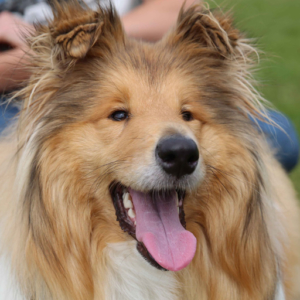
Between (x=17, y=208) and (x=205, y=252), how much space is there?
117 centimetres

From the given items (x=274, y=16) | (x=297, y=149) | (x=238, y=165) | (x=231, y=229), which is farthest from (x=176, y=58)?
(x=274, y=16)

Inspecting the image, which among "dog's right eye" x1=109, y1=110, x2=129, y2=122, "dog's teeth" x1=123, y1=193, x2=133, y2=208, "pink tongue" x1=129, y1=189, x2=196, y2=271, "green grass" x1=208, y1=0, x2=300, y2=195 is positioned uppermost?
"dog's right eye" x1=109, y1=110, x2=129, y2=122

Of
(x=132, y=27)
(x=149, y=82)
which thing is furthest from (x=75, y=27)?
(x=132, y=27)

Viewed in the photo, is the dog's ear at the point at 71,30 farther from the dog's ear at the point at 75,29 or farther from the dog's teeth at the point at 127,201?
the dog's teeth at the point at 127,201

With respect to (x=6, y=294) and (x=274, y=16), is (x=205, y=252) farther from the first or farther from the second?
(x=274, y=16)

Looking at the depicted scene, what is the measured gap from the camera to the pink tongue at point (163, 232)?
2547 mm

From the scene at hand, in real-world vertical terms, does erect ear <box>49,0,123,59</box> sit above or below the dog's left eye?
above

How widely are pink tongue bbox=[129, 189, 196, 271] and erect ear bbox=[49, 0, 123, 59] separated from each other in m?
0.88

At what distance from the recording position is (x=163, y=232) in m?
2.62

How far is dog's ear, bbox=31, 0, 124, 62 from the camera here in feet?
8.04

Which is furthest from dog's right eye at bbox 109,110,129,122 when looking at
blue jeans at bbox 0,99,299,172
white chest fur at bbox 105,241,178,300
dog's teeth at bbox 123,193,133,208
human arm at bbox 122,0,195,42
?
blue jeans at bbox 0,99,299,172

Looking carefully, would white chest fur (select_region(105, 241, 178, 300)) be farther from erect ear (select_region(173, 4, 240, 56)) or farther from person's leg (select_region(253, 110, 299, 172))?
person's leg (select_region(253, 110, 299, 172))

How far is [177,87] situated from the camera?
272 centimetres

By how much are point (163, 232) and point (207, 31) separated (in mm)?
1258
